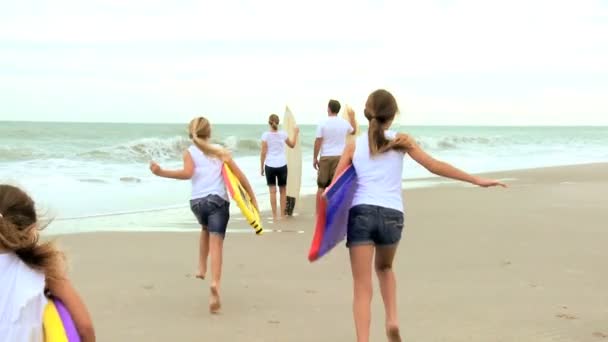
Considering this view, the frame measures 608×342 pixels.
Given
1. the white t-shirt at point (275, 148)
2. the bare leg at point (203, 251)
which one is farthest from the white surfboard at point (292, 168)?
the bare leg at point (203, 251)

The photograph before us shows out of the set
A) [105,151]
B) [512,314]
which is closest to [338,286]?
[512,314]

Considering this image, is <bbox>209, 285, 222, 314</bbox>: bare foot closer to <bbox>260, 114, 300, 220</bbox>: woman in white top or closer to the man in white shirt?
the man in white shirt

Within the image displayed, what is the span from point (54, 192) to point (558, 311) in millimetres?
11023

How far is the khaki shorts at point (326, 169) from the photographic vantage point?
10383mm

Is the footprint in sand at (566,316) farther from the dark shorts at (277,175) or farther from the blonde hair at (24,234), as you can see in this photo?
the dark shorts at (277,175)

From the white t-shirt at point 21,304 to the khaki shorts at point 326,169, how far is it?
7.91 meters

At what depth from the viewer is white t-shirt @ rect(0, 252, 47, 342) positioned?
255cm

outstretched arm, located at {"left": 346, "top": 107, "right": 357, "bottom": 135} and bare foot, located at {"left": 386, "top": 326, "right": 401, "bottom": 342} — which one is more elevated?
outstretched arm, located at {"left": 346, "top": 107, "right": 357, "bottom": 135}

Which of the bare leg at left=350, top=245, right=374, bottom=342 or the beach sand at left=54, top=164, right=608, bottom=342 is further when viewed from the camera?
the beach sand at left=54, top=164, right=608, bottom=342

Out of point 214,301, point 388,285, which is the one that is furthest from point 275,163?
point 388,285

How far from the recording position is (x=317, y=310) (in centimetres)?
565

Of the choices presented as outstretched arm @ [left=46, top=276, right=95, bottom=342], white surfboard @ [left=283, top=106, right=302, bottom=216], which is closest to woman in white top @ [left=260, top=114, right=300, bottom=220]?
white surfboard @ [left=283, top=106, right=302, bottom=216]

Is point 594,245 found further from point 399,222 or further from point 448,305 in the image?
point 399,222

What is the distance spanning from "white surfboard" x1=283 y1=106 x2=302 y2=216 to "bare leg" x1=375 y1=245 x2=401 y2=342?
22.1ft
